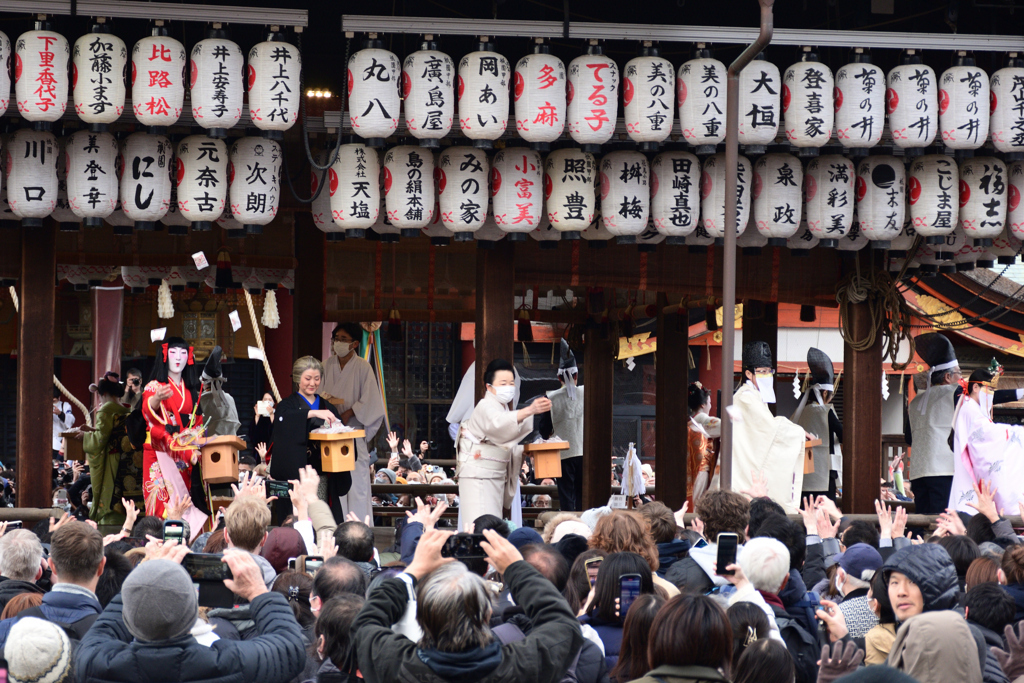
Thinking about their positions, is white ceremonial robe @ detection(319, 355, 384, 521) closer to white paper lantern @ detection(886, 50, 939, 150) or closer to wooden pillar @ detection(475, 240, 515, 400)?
wooden pillar @ detection(475, 240, 515, 400)

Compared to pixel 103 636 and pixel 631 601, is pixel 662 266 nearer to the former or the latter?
pixel 631 601

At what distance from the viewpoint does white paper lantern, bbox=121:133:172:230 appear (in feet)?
27.7

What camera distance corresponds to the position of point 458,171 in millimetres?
8648

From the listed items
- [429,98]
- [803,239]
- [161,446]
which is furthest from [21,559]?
[803,239]

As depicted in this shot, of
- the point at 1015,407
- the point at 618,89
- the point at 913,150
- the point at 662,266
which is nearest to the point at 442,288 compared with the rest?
the point at 662,266

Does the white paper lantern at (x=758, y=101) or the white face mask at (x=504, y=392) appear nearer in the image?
the white paper lantern at (x=758, y=101)

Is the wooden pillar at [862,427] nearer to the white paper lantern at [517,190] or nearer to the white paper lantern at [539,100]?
Answer: the white paper lantern at [517,190]

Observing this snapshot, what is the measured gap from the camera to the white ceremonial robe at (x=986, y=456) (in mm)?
9055

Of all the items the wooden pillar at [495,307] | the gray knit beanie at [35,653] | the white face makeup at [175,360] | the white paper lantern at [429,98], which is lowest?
the gray knit beanie at [35,653]

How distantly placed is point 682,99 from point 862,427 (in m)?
3.29

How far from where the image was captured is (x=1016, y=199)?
29.9 ft

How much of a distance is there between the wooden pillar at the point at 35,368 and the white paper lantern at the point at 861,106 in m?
5.95

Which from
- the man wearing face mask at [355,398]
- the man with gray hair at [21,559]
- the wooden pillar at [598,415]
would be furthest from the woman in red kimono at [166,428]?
the wooden pillar at [598,415]

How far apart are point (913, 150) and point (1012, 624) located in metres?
5.08
